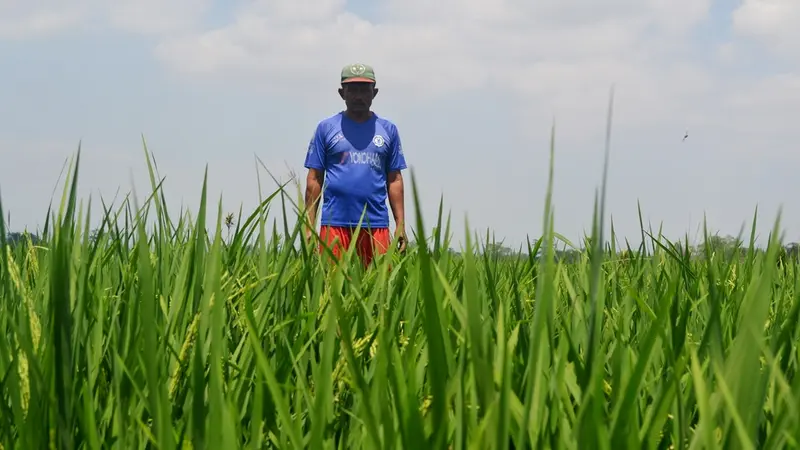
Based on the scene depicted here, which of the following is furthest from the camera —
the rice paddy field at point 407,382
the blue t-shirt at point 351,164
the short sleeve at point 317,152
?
the short sleeve at point 317,152

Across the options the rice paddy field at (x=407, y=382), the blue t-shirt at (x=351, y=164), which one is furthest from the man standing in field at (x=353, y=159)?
the rice paddy field at (x=407, y=382)

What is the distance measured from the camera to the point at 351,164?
5211 mm

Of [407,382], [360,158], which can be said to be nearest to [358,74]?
[360,158]

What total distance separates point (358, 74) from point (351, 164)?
55cm

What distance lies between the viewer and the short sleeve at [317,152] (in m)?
5.28

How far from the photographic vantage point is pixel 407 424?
28.7 inches

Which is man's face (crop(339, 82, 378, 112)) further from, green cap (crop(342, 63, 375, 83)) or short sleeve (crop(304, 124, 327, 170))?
short sleeve (crop(304, 124, 327, 170))

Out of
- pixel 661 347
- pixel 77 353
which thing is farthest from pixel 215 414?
pixel 661 347

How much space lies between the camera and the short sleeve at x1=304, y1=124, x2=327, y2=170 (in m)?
5.28

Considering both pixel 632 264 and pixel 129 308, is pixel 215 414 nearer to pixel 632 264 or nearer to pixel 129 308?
pixel 129 308

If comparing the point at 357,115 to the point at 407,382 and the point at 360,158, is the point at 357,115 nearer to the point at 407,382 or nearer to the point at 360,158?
the point at 360,158

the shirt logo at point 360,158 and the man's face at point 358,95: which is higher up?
the man's face at point 358,95

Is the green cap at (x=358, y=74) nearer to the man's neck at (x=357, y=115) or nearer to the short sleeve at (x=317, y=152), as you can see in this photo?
the man's neck at (x=357, y=115)

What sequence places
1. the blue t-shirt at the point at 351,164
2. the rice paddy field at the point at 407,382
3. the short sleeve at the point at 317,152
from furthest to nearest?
the short sleeve at the point at 317,152
the blue t-shirt at the point at 351,164
the rice paddy field at the point at 407,382
